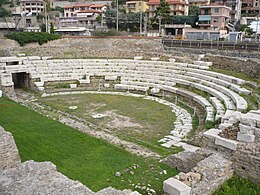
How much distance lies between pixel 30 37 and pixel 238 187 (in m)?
19.2

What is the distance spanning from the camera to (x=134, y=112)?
13039mm

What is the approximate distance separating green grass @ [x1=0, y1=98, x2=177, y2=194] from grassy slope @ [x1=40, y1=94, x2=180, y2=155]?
1237mm

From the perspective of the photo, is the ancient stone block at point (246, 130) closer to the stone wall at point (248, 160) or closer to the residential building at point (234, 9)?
the stone wall at point (248, 160)

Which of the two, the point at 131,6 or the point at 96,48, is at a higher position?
the point at 131,6

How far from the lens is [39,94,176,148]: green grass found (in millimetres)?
10711

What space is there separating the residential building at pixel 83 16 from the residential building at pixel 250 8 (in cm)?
2575

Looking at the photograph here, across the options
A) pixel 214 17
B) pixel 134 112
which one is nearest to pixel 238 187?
pixel 134 112

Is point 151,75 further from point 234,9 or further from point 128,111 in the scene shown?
point 234,9

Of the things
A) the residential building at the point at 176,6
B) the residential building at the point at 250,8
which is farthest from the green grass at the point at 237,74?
the residential building at the point at 250,8

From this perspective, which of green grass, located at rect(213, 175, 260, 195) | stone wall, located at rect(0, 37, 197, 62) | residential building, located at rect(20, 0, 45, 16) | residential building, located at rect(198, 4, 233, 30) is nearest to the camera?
green grass, located at rect(213, 175, 260, 195)

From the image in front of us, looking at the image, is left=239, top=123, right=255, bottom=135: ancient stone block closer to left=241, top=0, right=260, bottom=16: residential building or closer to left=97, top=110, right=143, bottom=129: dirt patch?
left=97, top=110, right=143, bottom=129: dirt patch

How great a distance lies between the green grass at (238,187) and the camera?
20.5ft

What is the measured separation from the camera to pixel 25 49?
20828 mm

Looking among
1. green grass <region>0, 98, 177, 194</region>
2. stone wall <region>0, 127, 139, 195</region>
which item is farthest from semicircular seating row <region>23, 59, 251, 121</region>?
stone wall <region>0, 127, 139, 195</region>
